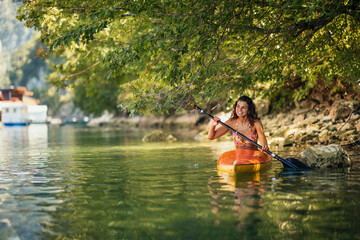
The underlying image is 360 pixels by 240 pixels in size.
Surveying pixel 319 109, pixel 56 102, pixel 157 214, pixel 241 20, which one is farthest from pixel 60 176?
pixel 56 102

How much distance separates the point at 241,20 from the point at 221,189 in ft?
16.8

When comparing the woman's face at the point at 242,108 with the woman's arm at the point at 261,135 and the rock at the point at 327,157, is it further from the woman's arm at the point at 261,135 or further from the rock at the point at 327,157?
the rock at the point at 327,157

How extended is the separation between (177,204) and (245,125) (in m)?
4.52

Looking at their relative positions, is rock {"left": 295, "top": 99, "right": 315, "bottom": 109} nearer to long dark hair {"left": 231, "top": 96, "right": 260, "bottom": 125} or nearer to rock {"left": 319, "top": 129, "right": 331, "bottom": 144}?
rock {"left": 319, "top": 129, "right": 331, "bottom": 144}

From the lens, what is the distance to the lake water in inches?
215

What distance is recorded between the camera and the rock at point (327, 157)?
11398 mm

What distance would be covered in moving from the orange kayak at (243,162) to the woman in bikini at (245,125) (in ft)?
0.56

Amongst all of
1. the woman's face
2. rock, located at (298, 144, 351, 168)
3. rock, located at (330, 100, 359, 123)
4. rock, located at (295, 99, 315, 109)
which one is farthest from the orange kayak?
rock, located at (295, 99, 315, 109)

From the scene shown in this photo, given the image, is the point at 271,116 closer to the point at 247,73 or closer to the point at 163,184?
the point at 247,73

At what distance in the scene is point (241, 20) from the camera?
38.6ft

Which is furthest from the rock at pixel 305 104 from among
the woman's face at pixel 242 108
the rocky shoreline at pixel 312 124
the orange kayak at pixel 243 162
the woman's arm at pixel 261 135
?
the woman's face at pixel 242 108

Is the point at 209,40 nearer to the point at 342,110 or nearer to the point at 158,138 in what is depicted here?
the point at 342,110

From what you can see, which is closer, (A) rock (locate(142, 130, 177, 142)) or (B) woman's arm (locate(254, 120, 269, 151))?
(B) woman's arm (locate(254, 120, 269, 151))

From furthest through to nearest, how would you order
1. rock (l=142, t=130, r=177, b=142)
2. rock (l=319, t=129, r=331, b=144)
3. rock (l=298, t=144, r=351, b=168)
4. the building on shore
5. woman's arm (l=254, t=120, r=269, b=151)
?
the building on shore, rock (l=142, t=130, r=177, b=142), rock (l=319, t=129, r=331, b=144), rock (l=298, t=144, r=351, b=168), woman's arm (l=254, t=120, r=269, b=151)
